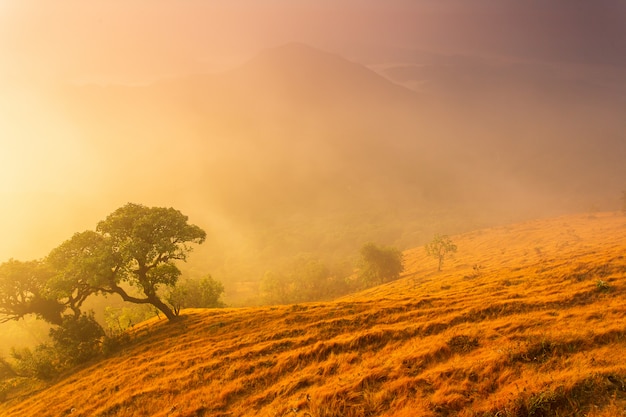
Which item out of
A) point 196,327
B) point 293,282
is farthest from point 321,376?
point 293,282

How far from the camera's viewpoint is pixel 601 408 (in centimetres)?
730

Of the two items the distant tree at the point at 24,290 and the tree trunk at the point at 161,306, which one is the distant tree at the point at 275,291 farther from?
the tree trunk at the point at 161,306

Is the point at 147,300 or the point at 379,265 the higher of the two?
the point at 147,300

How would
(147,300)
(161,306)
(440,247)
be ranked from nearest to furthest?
(147,300) → (161,306) → (440,247)

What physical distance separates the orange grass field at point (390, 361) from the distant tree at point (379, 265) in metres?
65.0

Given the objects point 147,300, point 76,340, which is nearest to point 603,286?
point 147,300

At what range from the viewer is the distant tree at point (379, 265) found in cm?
8681

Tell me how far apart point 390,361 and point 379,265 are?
78362 millimetres

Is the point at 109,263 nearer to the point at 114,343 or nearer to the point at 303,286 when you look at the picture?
the point at 114,343

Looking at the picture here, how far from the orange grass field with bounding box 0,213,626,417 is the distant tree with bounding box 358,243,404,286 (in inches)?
2557

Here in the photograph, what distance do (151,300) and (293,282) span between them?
76430 millimetres

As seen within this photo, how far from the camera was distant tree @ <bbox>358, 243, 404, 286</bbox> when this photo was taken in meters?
86.8

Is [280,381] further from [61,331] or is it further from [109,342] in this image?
[61,331]

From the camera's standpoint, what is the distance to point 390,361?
11.8m
